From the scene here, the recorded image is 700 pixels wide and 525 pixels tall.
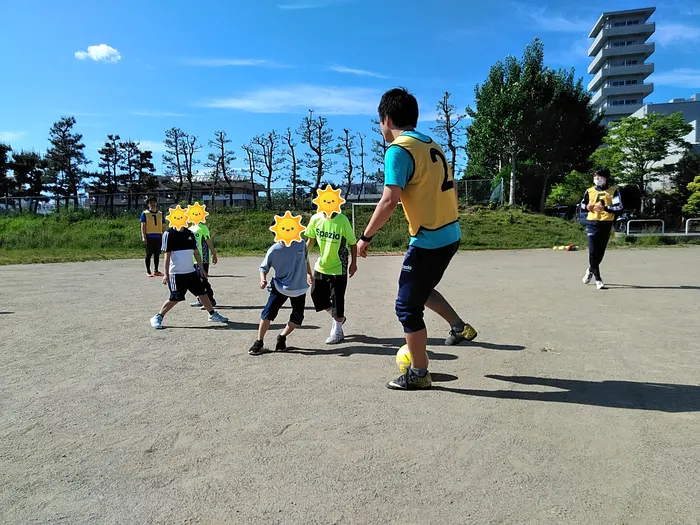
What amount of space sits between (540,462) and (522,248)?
840 inches

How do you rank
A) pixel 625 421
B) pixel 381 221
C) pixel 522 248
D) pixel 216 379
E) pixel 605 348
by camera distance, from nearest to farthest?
pixel 625 421 → pixel 381 221 → pixel 216 379 → pixel 605 348 → pixel 522 248

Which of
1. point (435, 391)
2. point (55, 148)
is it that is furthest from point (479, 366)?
point (55, 148)

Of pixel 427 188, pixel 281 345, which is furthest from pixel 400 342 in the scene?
pixel 427 188

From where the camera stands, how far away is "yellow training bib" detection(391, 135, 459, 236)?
391 centimetres

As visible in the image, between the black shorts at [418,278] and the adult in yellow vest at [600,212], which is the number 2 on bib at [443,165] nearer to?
the black shorts at [418,278]

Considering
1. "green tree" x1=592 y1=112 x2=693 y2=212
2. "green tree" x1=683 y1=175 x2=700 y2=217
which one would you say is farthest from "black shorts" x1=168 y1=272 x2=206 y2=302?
"green tree" x1=592 y1=112 x2=693 y2=212

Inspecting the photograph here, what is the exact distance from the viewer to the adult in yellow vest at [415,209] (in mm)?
3889

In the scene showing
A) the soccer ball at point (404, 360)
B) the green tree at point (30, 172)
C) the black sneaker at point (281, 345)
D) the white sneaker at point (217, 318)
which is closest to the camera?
the soccer ball at point (404, 360)

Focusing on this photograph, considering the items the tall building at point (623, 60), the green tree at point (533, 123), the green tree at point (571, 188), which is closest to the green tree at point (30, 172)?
the green tree at point (533, 123)

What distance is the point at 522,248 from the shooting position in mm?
23094

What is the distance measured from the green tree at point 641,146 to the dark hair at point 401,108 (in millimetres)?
36556

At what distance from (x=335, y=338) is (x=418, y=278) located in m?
2.22

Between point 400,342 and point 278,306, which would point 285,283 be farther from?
point 400,342

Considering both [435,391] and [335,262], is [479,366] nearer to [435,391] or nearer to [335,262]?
[435,391]
